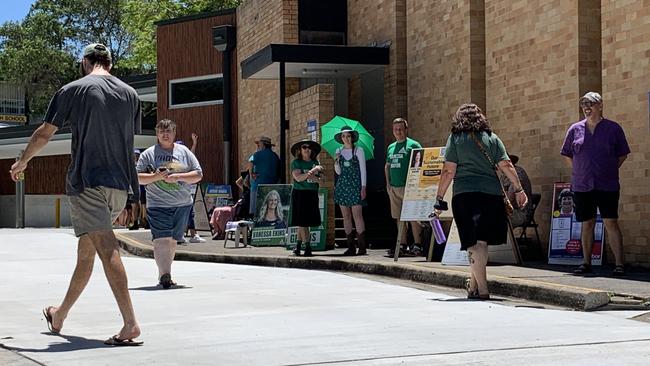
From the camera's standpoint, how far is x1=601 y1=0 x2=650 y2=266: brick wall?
11727 mm

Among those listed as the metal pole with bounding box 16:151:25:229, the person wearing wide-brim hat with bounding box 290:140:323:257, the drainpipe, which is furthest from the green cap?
the metal pole with bounding box 16:151:25:229

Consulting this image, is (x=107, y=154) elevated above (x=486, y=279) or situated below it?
above

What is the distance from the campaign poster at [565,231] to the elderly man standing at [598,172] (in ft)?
3.28

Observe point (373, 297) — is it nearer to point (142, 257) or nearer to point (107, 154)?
point (107, 154)

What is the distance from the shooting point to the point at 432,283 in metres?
11.4

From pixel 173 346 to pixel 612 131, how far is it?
5938mm

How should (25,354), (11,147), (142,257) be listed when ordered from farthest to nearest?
(11,147), (142,257), (25,354)

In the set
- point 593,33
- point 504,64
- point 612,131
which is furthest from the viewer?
point 504,64

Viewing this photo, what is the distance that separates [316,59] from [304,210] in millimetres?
4414

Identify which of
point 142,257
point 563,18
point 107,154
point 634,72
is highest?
point 563,18

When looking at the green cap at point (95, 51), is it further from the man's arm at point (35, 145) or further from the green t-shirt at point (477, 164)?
the green t-shirt at point (477, 164)

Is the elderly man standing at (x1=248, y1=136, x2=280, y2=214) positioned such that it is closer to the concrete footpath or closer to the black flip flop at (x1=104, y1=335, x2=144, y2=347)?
the concrete footpath

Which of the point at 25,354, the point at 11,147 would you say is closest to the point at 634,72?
the point at 25,354

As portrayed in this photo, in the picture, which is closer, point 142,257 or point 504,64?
point 504,64
